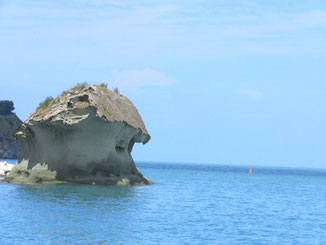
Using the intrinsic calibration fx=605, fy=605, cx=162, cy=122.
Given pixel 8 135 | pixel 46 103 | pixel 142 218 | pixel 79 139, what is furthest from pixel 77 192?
pixel 8 135

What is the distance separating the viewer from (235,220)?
3334 cm

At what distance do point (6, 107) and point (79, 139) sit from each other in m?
143

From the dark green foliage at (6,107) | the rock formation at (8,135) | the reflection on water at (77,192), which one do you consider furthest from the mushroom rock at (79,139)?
the dark green foliage at (6,107)

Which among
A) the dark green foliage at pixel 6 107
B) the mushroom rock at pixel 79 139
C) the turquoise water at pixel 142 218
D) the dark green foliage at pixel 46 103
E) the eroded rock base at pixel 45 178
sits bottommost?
the turquoise water at pixel 142 218

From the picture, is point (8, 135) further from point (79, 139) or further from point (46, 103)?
point (79, 139)

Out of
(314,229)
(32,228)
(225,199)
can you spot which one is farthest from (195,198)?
(32,228)

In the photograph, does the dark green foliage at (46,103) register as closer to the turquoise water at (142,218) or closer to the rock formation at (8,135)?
the turquoise water at (142,218)

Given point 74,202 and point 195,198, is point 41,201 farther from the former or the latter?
point 195,198

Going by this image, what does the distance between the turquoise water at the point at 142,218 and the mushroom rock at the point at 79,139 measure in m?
2.10

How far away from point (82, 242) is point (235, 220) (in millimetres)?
12298

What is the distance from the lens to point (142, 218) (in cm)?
3191

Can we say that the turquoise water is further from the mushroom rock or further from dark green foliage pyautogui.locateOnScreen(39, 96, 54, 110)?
dark green foliage pyautogui.locateOnScreen(39, 96, 54, 110)

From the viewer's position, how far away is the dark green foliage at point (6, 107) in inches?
7253

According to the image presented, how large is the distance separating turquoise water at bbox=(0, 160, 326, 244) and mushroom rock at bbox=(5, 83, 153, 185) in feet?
6.91
